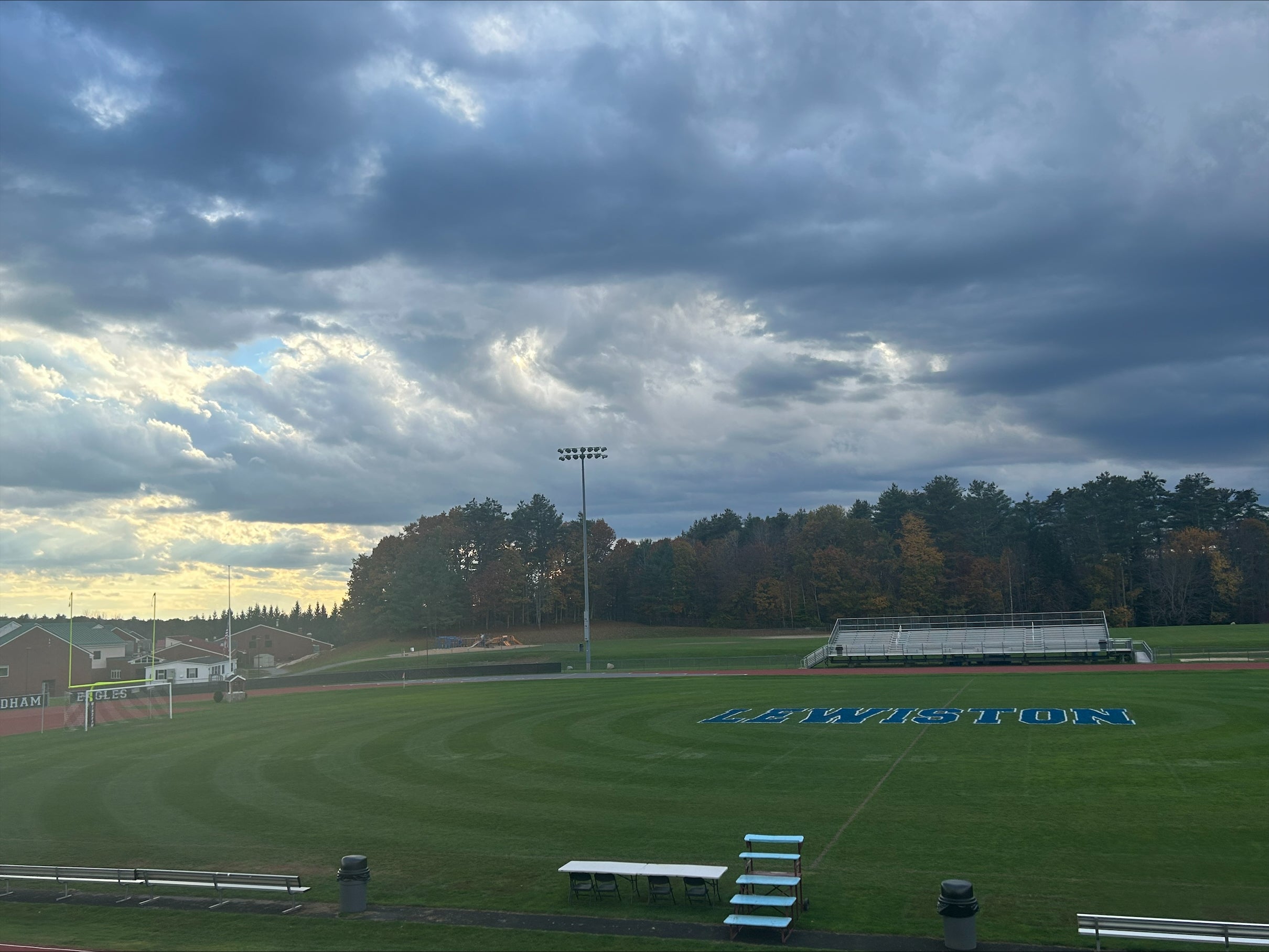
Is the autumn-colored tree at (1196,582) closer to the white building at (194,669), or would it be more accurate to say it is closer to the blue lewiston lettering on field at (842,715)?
the blue lewiston lettering on field at (842,715)

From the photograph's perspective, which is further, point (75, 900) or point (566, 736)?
point (566, 736)

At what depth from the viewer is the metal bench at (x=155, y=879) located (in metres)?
17.0

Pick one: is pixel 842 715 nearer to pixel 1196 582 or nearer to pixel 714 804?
pixel 714 804

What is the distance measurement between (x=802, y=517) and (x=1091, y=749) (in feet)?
455

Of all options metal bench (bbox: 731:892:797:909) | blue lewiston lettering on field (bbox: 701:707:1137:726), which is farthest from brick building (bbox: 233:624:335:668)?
metal bench (bbox: 731:892:797:909)

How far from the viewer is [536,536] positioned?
162 metres

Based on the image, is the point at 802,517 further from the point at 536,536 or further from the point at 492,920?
the point at 492,920

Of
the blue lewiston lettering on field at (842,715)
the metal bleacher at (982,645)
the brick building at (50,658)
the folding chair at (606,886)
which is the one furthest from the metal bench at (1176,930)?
the brick building at (50,658)

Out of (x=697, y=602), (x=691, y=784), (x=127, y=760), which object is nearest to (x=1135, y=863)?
(x=691, y=784)

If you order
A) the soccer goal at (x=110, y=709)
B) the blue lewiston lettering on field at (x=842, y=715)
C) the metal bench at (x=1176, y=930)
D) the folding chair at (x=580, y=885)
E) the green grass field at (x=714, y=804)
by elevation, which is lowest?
the soccer goal at (x=110, y=709)

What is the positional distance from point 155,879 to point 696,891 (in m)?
10.6

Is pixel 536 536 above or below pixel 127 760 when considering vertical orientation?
above

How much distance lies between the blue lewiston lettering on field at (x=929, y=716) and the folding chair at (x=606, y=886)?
64.5ft

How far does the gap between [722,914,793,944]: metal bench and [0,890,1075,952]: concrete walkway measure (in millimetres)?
104
